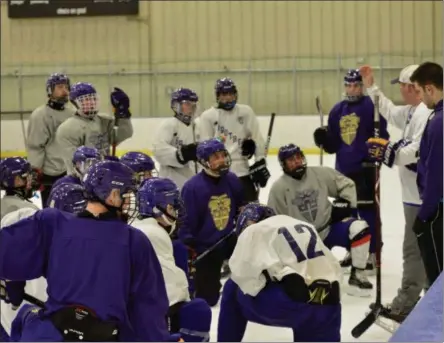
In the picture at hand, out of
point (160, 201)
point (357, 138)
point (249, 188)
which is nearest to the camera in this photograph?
point (160, 201)

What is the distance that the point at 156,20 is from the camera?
14141 mm

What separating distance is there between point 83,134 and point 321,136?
145 centimetres

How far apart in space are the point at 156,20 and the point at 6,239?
11733 millimetres

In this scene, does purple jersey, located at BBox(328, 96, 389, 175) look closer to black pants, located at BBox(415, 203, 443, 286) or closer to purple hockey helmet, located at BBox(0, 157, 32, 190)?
black pants, located at BBox(415, 203, 443, 286)

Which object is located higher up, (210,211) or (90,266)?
(90,266)

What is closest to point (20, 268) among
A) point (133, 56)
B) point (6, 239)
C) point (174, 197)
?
point (6, 239)

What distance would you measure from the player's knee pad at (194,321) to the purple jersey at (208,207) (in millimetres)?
1336

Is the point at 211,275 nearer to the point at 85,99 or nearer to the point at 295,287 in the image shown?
the point at 85,99

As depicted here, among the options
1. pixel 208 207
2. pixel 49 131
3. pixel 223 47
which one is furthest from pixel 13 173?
pixel 223 47

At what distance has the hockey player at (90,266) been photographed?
8.70ft

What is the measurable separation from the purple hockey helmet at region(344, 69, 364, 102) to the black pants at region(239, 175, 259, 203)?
810mm

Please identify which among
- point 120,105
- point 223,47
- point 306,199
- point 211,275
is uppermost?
point 223,47

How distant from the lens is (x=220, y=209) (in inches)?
199

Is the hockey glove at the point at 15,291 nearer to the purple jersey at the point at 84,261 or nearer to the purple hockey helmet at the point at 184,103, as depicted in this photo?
the purple jersey at the point at 84,261
